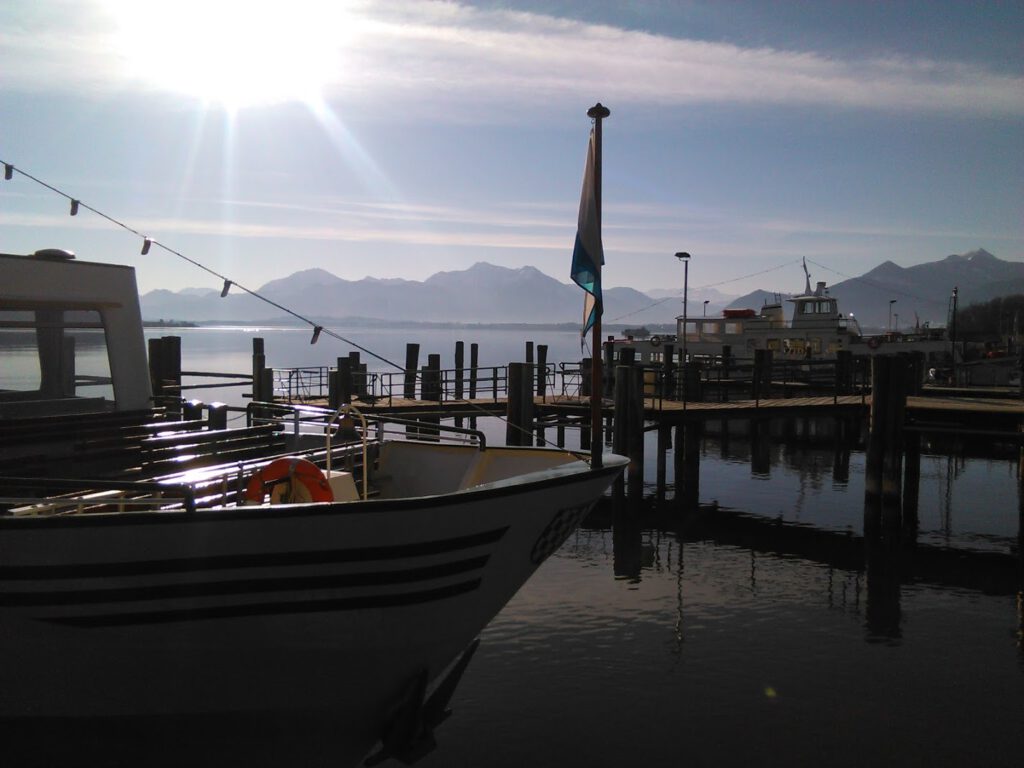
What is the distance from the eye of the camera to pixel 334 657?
21.9ft

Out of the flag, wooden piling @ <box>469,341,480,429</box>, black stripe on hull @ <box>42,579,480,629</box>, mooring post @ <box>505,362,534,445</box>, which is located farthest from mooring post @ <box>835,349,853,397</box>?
black stripe on hull @ <box>42,579,480,629</box>

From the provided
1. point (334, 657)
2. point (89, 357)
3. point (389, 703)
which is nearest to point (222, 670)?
point (334, 657)

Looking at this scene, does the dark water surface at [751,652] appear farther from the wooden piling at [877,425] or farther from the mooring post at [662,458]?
the mooring post at [662,458]

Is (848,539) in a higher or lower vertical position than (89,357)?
lower

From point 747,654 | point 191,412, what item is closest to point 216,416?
→ point 191,412

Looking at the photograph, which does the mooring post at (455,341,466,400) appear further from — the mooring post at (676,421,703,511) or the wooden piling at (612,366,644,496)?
the wooden piling at (612,366,644,496)

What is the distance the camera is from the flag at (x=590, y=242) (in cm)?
802

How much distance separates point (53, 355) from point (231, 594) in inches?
175

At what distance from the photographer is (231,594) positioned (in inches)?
245

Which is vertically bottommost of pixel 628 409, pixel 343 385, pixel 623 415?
pixel 623 415

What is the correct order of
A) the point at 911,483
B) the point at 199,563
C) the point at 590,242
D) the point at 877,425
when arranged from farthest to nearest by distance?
the point at 911,483 → the point at 877,425 → the point at 590,242 → the point at 199,563

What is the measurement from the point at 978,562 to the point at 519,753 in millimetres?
11511

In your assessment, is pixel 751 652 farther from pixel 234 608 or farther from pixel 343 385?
pixel 343 385

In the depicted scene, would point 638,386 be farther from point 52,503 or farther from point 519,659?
point 52,503
